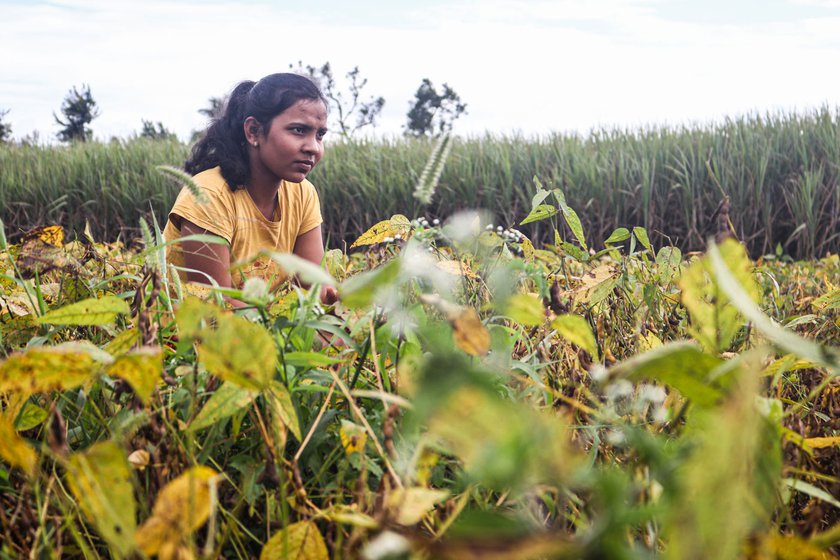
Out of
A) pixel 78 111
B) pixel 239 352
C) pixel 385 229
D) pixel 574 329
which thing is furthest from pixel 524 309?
pixel 78 111

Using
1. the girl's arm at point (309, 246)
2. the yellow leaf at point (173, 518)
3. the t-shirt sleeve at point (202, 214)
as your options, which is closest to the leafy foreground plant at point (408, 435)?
the yellow leaf at point (173, 518)

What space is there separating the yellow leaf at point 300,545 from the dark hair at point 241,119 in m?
2.48

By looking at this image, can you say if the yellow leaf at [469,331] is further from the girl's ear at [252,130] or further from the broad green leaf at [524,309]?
the girl's ear at [252,130]

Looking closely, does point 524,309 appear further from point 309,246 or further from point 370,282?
point 309,246

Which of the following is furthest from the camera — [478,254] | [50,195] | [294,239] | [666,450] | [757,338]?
[50,195]

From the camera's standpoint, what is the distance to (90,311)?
29.6 inches

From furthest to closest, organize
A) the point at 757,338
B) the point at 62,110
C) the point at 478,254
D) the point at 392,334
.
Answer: the point at 62,110
the point at 478,254
the point at 757,338
the point at 392,334

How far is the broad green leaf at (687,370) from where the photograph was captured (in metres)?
0.49

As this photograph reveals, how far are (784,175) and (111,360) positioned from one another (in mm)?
7581

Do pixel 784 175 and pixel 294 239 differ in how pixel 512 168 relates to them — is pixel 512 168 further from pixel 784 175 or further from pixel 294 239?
pixel 294 239

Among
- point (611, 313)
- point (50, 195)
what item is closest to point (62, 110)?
point (50, 195)

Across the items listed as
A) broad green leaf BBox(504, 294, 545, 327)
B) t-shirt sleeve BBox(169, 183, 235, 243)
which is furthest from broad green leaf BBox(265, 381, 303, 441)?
t-shirt sleeve BBox(169, 183, 235, 243)

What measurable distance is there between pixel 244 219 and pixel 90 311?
5.40ft

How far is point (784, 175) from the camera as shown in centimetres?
693
